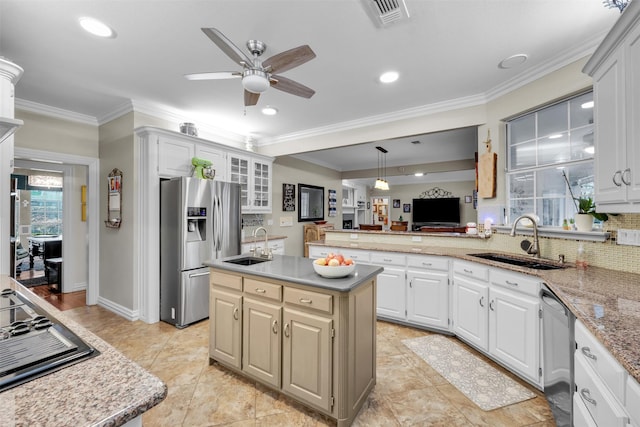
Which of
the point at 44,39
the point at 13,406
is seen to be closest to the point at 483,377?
the point at 13,406

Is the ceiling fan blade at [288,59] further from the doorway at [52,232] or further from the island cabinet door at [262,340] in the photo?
the doorway at [52,232]

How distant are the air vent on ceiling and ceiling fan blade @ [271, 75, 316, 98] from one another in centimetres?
74

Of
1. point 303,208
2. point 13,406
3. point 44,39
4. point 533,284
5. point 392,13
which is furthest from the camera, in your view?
point 303,208

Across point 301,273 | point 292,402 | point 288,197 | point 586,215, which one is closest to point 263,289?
point 301,273

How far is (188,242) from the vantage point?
→ 10.8 ft

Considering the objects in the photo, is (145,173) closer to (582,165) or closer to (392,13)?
(392,13)

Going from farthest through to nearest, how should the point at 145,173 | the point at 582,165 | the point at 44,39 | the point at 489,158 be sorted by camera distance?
the point at 145,173
the point at 489,158
the point at 582,165
the point at 44,39

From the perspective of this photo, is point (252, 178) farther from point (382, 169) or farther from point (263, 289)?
point (382, 169)

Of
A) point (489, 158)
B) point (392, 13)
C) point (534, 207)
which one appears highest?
point (392, 13)

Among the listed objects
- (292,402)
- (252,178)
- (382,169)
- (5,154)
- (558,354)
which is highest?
(382,169)

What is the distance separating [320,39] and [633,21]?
5.92ft

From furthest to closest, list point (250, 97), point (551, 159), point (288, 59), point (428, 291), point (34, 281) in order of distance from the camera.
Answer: point (34, 281)
point (428, 291)
point (551, 159)
point (250, 97)
point (288, 59)

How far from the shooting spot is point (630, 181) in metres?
1.40

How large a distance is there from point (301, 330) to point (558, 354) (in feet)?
5.09
